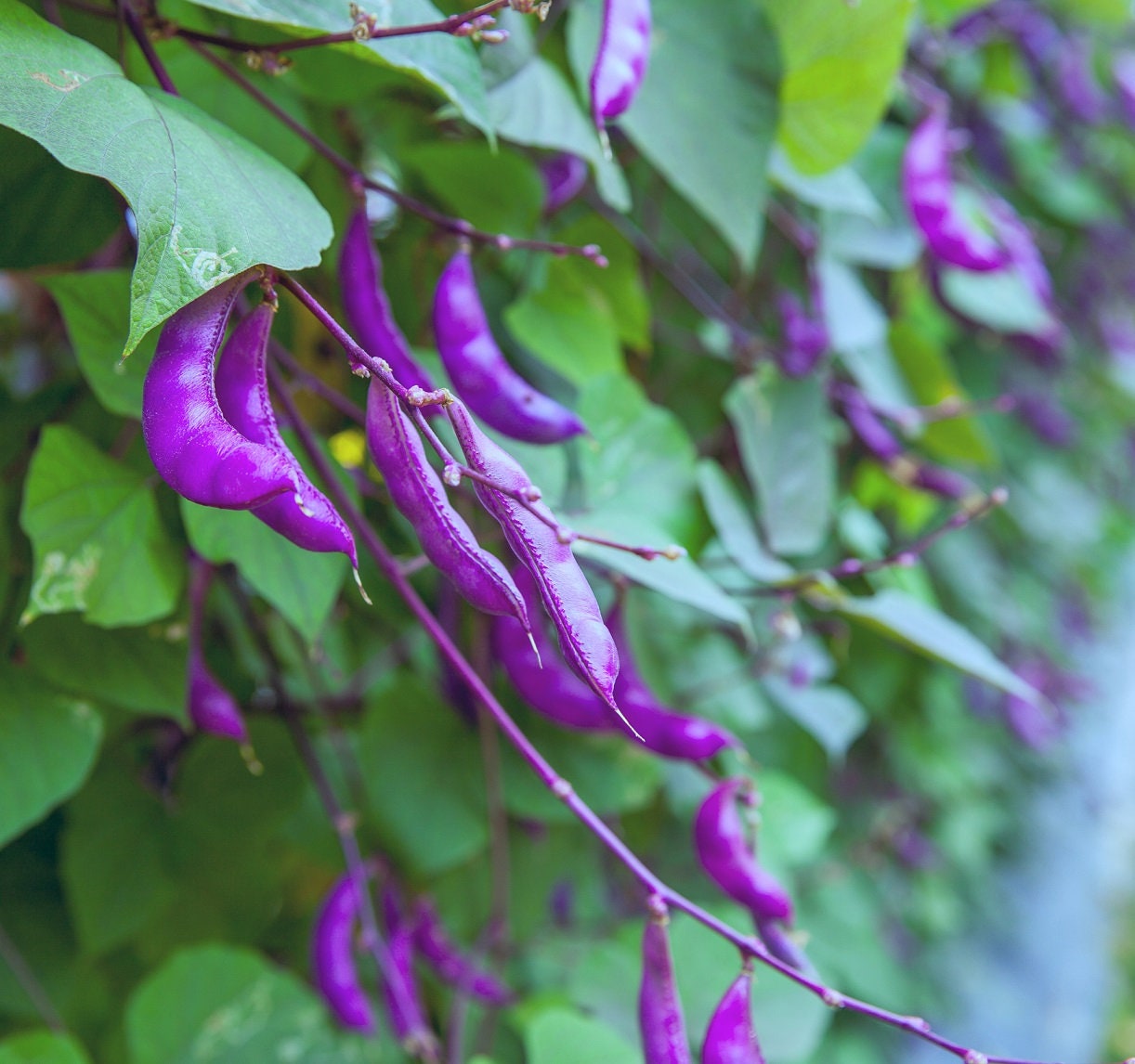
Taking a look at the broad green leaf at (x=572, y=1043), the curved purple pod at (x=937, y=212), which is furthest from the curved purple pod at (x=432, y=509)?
the curved purple pod at (x=937, y=212)

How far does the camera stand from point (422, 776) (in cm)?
80

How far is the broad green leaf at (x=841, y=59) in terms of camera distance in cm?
75

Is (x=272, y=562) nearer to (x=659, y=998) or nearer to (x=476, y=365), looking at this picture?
(x=476, y=365)

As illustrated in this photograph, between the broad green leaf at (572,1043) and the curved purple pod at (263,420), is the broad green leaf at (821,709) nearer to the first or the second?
the broad green leaf at (572,1043)

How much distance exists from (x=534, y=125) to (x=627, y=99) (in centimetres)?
11

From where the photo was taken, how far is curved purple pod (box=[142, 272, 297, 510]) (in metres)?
0.31

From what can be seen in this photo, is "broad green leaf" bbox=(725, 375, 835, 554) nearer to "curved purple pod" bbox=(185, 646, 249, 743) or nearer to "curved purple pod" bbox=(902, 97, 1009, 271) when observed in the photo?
"curved purple pod" bbox=(902, 97, 1009, 271)

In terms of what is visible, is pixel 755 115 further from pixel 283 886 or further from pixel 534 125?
pixel 283 886

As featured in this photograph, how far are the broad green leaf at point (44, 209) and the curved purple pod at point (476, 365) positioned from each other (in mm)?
164

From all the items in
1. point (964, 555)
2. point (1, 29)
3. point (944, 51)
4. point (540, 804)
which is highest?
point (1, 29)

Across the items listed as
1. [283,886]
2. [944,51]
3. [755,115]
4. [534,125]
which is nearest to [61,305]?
[534,125]

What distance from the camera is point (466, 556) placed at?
342mm

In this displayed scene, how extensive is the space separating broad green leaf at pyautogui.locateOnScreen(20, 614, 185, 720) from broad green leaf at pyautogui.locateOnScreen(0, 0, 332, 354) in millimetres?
302

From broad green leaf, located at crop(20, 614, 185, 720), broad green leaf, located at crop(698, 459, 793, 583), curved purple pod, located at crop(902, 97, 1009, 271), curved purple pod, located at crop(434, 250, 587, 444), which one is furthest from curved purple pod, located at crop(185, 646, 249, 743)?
curved purple pod, located at crop(902, 97, 1009, 271)
